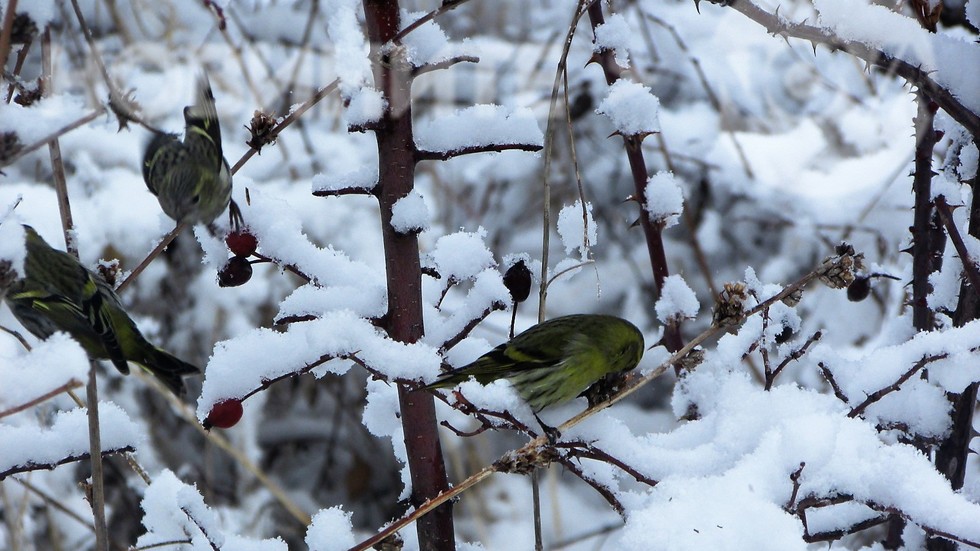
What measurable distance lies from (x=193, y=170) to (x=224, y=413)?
0.74m

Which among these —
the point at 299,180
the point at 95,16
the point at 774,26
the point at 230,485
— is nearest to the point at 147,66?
the point at 95,16

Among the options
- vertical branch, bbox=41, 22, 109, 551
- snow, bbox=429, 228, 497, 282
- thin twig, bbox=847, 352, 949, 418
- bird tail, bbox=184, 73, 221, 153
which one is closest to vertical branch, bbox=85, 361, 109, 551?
vertical branch, bbox=41, 22, 109, 551

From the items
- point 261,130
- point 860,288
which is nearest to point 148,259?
point 261,130

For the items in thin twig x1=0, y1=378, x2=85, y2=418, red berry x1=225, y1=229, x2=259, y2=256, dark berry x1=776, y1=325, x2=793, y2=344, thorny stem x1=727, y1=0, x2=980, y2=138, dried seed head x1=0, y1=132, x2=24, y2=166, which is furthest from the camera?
dark berry x1=776, y1=325, x2=793, y2=344

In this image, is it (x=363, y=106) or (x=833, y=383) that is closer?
(x=363, y=106)

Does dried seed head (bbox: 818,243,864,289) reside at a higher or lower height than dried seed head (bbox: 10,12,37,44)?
lower

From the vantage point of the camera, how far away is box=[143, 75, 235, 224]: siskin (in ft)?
5.31

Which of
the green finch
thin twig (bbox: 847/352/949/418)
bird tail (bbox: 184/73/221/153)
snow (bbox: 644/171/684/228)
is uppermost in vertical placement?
bird tail (bbox: 184/73/221/153)

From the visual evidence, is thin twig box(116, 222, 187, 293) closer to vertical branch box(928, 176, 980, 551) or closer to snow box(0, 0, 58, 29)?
snow box(0, 0, 58, 29)

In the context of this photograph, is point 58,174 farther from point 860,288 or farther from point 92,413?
point 860,288

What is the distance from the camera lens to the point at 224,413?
1228 millimetres

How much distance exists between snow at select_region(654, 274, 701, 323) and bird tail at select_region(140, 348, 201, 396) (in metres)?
0.81

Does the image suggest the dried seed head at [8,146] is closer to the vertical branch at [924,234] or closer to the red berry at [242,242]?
the red berry at [242,242]

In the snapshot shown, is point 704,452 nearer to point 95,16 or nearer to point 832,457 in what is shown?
point 832,457
